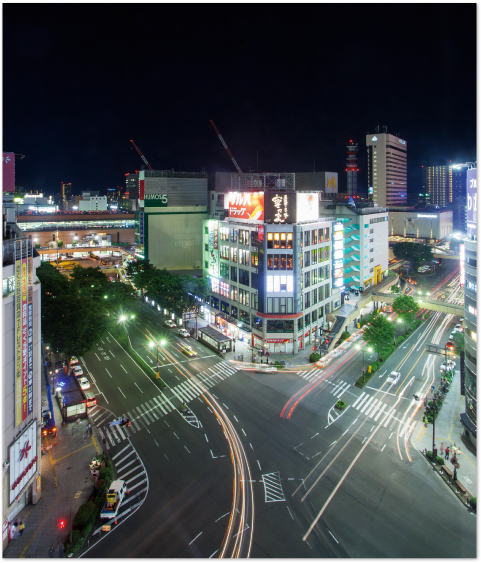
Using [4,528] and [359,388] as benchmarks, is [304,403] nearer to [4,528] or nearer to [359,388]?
[359,388]

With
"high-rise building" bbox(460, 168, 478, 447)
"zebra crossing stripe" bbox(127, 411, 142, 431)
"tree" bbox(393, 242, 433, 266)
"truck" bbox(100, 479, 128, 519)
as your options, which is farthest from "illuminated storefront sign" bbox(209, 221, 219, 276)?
"tree" bbox(393, 242, 433, 266)

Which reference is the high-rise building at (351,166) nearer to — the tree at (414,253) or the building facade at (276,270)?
the tree at (414,253)

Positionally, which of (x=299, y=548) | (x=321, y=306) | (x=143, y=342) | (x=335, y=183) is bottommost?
(x=299, y=548)

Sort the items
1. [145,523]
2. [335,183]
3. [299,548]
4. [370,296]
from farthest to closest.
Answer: [335,183], [370,296], [145,523], [299,548]

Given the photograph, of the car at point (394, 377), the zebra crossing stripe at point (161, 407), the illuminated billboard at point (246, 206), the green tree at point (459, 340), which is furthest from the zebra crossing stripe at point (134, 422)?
→ the green tree at point (459, 340)

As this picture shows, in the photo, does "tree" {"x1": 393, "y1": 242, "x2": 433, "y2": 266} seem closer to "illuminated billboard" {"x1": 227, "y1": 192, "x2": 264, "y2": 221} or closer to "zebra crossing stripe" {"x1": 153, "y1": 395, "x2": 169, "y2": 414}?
"illuminated billboard" {"x1": 227, "y1": 192, "x2": 264, "y2": 221}

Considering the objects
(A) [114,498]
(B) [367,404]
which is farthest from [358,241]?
(A) [114,498]

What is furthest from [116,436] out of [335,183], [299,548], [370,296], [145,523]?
[335,183]
